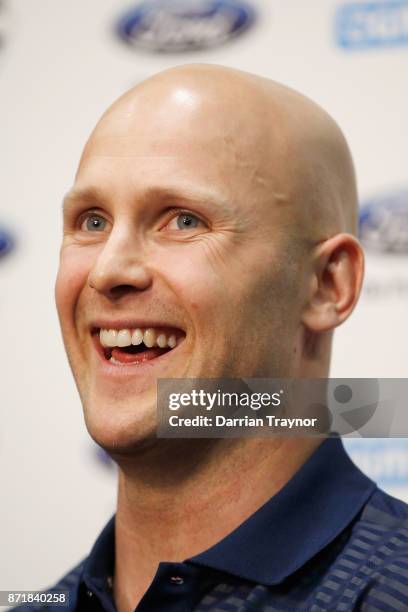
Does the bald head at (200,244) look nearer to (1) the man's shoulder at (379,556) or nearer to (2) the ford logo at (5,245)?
(1) the man's shoulder at (379,556)

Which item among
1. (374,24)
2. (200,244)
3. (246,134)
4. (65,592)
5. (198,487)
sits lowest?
(65,592)

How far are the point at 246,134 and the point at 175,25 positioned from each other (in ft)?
2.60

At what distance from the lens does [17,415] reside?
5.83 ft

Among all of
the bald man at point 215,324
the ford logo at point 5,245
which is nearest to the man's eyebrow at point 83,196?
the bald man at point 215,324

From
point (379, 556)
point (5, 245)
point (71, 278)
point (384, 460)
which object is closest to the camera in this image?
point (379, 556)

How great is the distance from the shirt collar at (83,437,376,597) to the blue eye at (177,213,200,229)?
32 cm

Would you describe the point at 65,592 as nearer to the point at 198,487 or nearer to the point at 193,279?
the point at 198,487

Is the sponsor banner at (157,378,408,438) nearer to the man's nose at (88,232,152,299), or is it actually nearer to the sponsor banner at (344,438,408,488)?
the man's nose at (88,232,152,299)

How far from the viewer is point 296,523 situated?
1.08 meters

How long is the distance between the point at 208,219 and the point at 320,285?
0.59 ft

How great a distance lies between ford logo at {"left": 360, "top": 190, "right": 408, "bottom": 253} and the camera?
1.70 m

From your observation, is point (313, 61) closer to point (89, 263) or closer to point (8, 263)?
point (8, 263)

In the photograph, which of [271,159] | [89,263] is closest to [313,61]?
[271,159]

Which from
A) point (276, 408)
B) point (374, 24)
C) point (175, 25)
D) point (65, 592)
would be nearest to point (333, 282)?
point (276, 408)
